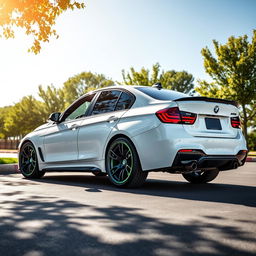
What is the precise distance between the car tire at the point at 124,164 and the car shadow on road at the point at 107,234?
163 centimetres

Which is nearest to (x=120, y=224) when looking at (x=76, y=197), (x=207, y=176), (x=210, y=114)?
(x=76, y=197)

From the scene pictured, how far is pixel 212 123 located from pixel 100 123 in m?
1.94

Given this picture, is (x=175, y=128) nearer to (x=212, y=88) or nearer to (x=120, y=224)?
(x=120, y=224)

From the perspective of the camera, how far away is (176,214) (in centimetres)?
391

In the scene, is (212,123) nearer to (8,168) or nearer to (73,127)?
(73,127)

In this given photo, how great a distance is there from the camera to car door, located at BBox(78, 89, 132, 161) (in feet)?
20.9

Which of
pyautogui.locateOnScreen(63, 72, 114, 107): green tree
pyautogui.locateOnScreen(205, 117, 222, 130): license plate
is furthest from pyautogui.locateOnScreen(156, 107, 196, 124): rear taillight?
pyautogui.locateOnScreen(63, 72, 114, 107): green tree

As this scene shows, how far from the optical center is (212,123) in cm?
580

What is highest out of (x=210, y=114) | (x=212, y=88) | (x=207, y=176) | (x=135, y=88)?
(x=212, y=88)

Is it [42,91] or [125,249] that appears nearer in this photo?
[125,249]

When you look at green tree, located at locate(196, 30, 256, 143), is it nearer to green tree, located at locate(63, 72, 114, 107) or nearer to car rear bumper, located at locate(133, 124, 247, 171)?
car rear bumper, located at locate(133, 124, 247, 171)

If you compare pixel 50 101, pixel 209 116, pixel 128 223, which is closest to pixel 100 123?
pixel 209 116

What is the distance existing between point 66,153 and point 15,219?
3645 mm

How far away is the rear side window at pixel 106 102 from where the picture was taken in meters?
6.66
